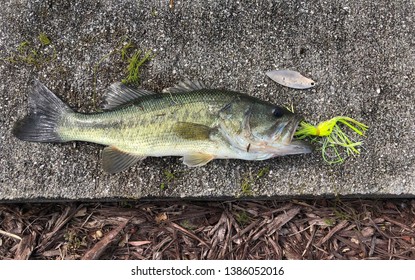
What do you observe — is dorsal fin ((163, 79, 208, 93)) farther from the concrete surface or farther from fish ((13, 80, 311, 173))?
the concrete surface

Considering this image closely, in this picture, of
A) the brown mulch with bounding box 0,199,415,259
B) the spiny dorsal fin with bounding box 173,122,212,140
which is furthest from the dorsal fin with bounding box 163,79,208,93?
the brown mulch with bounding box 0,199,415,259

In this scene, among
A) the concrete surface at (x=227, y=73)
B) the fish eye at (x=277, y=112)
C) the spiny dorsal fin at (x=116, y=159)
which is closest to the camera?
the fish eye at (x=277, y=112)

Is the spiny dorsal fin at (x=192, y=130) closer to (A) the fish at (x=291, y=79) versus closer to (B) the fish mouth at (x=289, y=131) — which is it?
(B) the fish mouth at (x=289, y=131)

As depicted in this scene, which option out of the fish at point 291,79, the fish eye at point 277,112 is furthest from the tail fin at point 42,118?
the fish at point 291,79

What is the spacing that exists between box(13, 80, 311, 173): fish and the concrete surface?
25 cm

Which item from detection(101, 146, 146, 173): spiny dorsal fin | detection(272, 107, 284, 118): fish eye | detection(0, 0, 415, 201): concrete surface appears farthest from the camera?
detection(0, 0, 415, 201): concrete surface

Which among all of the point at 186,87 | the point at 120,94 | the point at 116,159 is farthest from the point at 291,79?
the point at 116,159

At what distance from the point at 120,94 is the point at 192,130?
0.78 metres

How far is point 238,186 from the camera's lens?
4.09 metres

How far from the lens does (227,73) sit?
421 centimetres

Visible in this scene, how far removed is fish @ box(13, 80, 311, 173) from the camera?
12.2ft

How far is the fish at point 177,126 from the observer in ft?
12.2

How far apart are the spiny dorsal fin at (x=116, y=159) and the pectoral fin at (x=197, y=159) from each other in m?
0.45

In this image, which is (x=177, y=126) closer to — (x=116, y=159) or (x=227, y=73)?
(x=116, y=159)
